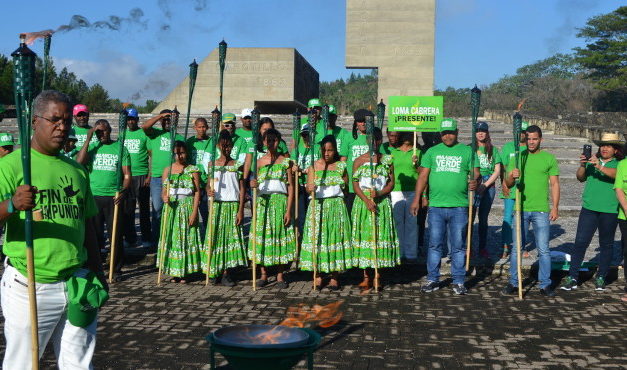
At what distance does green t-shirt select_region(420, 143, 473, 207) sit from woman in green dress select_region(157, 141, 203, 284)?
2957mm

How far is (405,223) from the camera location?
10.1 meters

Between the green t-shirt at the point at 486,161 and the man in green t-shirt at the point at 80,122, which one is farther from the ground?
the man in green t-shirt at the point at 80,122

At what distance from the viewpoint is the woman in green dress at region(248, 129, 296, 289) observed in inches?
365

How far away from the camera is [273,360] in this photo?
13.0ft

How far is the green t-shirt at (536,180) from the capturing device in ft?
29.2

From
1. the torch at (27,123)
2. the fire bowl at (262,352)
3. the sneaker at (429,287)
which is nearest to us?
the torch at (27,123)

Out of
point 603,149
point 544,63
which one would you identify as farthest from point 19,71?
point 544,63

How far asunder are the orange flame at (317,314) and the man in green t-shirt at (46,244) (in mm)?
3392

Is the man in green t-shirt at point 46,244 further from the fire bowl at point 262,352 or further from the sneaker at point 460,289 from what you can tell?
the sneaker at point 460,289

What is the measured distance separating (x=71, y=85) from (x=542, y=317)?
162ft

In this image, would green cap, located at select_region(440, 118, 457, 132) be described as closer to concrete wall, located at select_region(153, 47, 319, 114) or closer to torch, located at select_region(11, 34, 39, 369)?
torch, located at select_region(11, 34, 39, 369)

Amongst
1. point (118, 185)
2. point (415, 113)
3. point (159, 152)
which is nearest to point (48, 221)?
point (118, 185)

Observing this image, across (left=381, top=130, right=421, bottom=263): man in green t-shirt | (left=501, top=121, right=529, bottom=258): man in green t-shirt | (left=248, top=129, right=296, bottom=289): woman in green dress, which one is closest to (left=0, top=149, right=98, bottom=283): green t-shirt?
(left=248, top=129, right=296, bottom=289): woman in green dress

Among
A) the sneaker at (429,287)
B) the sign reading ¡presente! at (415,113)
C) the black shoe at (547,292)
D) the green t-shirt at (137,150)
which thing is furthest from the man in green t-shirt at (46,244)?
the sign reading ¡presente! at (415,113)
